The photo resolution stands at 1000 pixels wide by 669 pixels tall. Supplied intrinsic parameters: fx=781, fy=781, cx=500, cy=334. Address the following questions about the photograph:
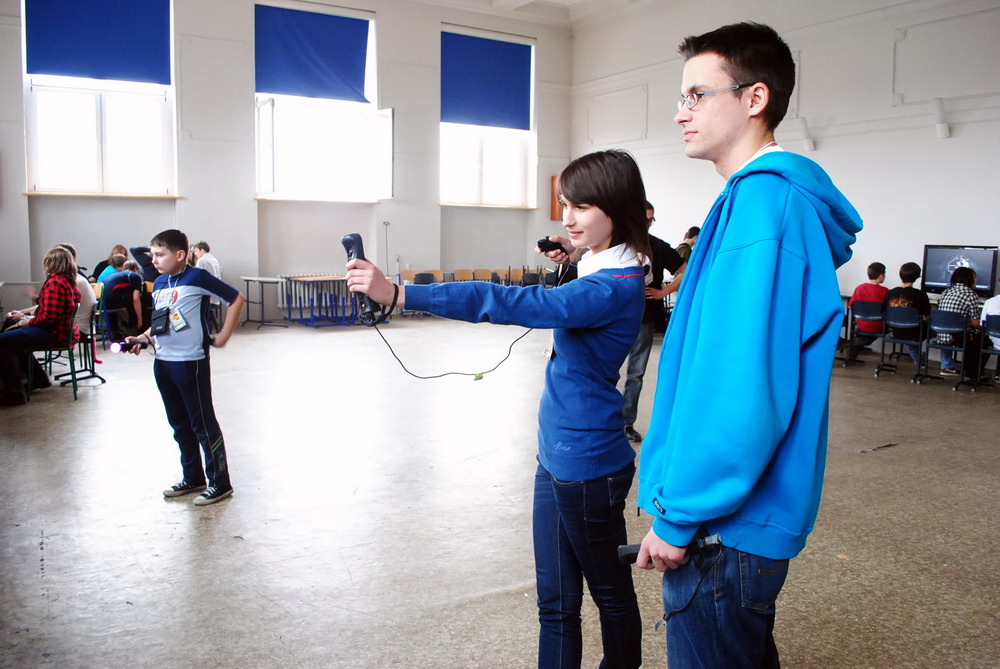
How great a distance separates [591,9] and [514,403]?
9.35 meters

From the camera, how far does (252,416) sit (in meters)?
5.48

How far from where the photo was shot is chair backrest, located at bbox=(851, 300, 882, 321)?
7.80 meters

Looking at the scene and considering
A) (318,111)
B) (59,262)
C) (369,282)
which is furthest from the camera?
(318,111)

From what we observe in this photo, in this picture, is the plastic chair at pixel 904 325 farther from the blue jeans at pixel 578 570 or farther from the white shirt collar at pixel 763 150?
the white shirt collar at pixel 763 150

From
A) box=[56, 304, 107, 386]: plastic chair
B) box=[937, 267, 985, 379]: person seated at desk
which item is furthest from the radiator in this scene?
box=[937, 267, 985, 379]: person seated at desk

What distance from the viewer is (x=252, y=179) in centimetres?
1119

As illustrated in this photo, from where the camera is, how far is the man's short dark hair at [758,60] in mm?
1179

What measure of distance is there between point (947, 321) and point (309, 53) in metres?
9.13

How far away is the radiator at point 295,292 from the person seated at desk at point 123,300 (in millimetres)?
2956

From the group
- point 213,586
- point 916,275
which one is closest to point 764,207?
point 213,586

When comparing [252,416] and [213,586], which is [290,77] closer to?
[252,416]

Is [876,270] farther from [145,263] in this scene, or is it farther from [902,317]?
[145,263]

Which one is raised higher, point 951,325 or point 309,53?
point 309,53

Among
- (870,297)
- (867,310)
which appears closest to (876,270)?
(870,297)
